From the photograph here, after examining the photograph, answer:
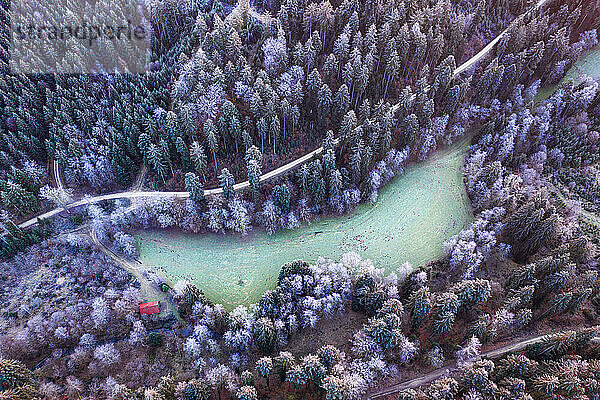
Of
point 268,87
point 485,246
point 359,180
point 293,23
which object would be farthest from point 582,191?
point 293,23

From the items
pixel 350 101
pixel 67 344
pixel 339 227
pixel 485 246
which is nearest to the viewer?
pixel 67 344

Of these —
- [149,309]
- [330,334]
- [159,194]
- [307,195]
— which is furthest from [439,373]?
[159,194]

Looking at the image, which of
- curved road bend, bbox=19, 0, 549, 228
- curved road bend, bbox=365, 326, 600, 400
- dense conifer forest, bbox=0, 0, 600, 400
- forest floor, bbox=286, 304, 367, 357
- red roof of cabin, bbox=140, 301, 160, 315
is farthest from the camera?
curved road bend, bbox=19, 0, 549, 228

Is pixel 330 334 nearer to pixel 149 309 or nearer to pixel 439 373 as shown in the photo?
pixel 439 373

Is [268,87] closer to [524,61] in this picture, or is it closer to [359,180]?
[359,180]

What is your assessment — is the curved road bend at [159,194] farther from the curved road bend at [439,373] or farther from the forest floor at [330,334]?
the curved road bend at [439,373]

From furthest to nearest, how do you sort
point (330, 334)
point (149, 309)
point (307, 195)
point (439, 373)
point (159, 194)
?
1. point (159, 194)
2. point (307, 195)
3. point (149, 309)
4. point (330, 334)
5. point (439, 373)

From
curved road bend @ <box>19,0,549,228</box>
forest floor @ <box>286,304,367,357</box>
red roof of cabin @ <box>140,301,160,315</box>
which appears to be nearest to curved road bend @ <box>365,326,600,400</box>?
forest floor @ <box>286,304,367,357</box>

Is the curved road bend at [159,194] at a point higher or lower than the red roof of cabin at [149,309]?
higher

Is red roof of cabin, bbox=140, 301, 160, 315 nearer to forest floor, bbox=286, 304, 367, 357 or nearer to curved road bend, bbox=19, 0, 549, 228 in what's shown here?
curved road bend, bbox=19, 0, 549, 228

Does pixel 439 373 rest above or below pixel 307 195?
below

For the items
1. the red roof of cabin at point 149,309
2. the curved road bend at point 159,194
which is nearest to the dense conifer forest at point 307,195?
the curved road bend at point 159,194
